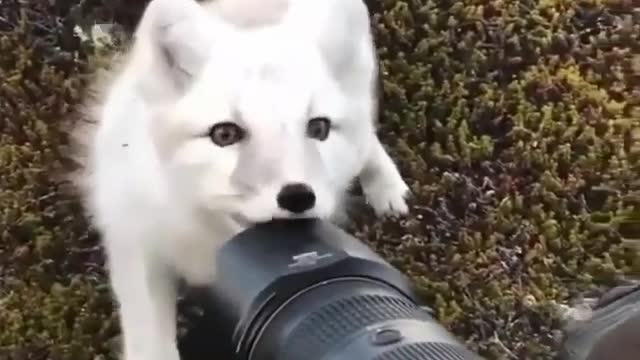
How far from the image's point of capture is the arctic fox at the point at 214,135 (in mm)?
1093

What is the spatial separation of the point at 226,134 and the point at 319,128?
0.08m

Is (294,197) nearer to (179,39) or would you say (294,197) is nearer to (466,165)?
(179,39)

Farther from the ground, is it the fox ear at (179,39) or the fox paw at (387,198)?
the fox ear at (179,39)

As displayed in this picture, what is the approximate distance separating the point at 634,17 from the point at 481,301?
515mm

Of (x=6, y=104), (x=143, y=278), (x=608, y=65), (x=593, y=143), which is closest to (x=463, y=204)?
(x=593, y=143)

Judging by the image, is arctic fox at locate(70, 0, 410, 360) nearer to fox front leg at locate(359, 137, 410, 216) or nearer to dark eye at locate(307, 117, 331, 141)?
dark eye at locate(307, 117, 331, 141)

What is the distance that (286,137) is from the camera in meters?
1.09

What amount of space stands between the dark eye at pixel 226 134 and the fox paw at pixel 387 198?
1.46 ft

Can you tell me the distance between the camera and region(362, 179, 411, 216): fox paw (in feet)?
5.03

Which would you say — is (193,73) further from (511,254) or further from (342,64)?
(511,254)

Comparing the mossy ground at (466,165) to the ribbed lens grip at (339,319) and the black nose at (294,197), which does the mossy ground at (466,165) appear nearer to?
the black nose at (294,197)

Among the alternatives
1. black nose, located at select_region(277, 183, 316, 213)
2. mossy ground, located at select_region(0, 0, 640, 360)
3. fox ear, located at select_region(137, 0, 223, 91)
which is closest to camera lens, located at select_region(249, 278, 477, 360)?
black nose, located at select_region(277, 183, 316, 213)

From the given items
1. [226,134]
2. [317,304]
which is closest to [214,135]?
[226,134]

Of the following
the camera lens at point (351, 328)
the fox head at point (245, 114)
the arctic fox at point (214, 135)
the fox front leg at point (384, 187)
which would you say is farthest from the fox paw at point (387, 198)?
the camera lens at point (351, 328)
